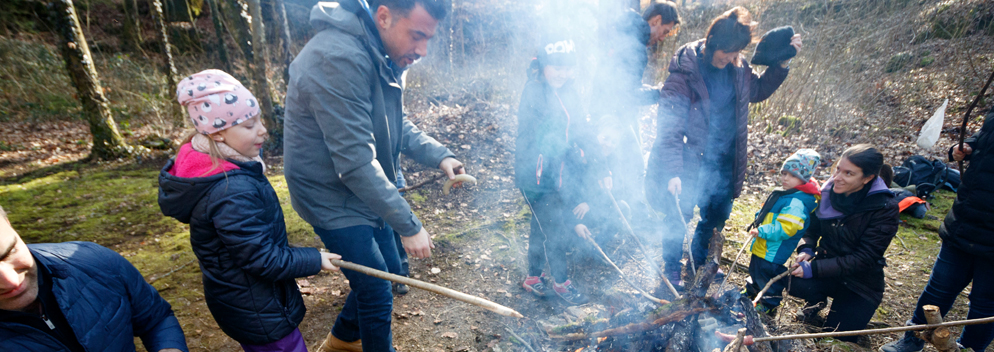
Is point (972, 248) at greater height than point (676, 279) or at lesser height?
greater

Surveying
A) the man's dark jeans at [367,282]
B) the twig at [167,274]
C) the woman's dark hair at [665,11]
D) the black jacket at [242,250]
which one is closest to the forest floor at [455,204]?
the twig at [167,274]

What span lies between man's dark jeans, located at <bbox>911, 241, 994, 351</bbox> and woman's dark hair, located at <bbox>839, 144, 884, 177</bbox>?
0.81 metres

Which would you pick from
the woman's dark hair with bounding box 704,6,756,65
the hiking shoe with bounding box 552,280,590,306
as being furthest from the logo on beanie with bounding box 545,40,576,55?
the hiking shoe with bounding box 552,280,590,306

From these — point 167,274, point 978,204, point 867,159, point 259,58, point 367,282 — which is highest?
point 867,159

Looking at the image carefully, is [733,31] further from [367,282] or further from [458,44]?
[458,44]

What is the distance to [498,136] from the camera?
301 inches

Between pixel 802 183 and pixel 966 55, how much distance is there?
8.74 m

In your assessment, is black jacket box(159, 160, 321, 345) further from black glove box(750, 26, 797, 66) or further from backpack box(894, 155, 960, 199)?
backpack box(894, 155, 960, 199)

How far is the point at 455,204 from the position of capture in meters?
5.59

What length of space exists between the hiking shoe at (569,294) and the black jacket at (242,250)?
2232 millimetres

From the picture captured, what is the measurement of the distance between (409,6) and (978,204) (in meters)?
3.64

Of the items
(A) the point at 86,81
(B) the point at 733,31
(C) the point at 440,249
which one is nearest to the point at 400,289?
(C) the point at 440,249

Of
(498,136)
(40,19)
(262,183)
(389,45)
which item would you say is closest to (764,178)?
(498,136)

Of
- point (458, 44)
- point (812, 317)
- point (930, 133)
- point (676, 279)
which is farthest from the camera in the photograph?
point (458, 44)
